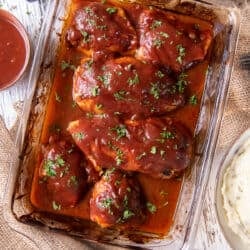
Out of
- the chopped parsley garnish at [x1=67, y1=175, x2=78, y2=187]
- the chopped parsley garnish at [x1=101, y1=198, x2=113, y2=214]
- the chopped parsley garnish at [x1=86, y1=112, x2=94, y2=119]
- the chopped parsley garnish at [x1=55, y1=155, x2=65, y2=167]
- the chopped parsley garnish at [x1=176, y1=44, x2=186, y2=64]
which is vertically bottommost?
the chopped parsley garnish at [x1=101, y1=198, x2=113, y2=214]

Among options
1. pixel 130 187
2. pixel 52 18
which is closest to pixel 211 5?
pixel 52 18

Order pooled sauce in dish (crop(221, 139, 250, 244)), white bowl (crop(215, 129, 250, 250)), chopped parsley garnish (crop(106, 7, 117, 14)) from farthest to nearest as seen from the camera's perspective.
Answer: chopped parsley garnish (crop(106, 7, 117, 14)) < pooled sauce in dish (crop(221, 139, 250, 244)) < white bowl (crop(215, 129, 250, 250))

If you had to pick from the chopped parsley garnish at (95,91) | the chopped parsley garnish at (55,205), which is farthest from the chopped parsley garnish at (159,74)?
the chopped parsley garnish at (55,205)

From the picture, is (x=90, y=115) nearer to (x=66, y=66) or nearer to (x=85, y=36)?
(x=66, y=66)

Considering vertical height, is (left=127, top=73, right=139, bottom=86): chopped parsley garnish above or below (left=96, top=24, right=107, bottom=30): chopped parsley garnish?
below

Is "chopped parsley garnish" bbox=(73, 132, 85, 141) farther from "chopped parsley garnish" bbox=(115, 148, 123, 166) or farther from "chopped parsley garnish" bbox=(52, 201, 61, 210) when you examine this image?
"chopped parsley garnish" bbox=(52, 201, 61, 210)

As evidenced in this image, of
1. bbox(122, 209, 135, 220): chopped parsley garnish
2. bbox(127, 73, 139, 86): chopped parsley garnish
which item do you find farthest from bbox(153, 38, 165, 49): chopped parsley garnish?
bbox(122, 209, 135, 220): chopped parsley garnish

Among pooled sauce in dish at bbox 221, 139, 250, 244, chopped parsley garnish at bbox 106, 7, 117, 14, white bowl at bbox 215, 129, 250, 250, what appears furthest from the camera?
chopped parsley garnish at bbox 106, 7, 117, 14

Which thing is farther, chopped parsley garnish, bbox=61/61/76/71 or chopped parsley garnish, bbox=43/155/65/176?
chopped parsley garnish, bbox=61/61/76/71

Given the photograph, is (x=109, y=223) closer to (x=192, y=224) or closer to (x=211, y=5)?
(x=192, y=224)
